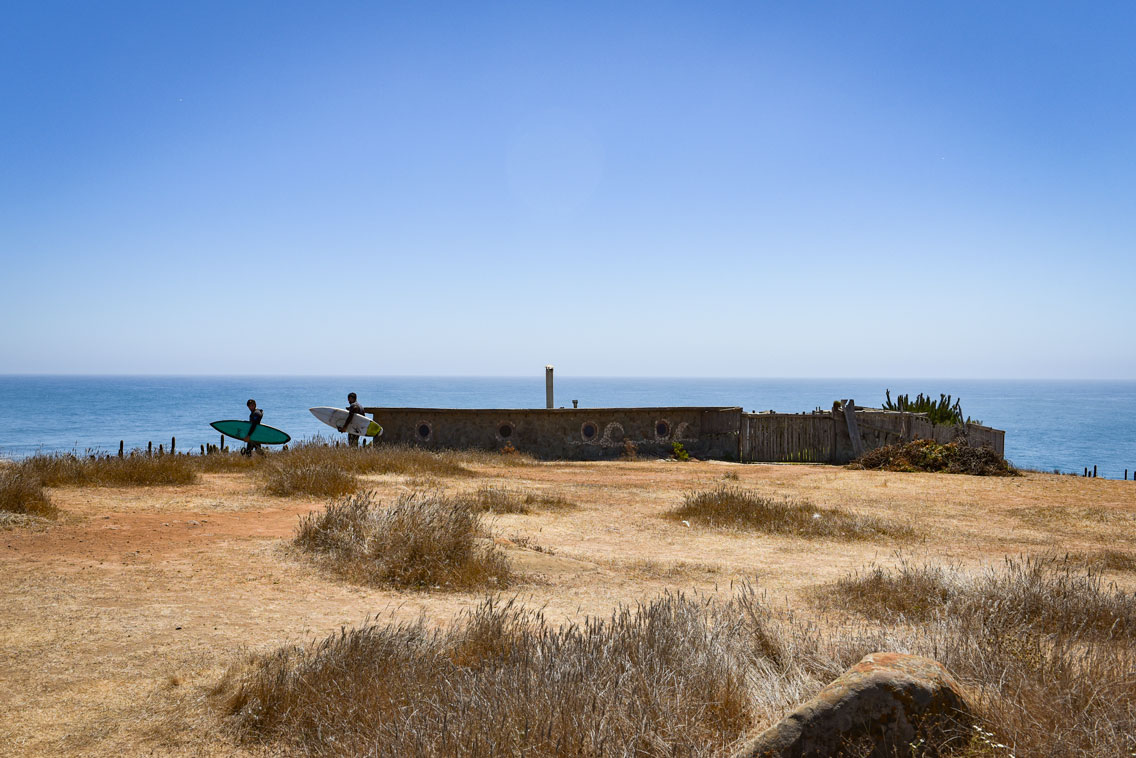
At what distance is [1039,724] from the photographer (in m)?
3.61

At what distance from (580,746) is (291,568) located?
561 cm

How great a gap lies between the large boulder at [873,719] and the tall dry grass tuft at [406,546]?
185 inches

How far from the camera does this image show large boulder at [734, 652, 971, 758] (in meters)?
3.35

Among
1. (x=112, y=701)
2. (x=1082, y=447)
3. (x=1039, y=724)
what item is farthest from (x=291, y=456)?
(x=1082, y=447)

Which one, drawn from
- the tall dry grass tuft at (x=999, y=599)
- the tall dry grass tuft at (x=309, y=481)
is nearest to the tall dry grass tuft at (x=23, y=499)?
the tall dry grass tuft at (x=309, y=481)

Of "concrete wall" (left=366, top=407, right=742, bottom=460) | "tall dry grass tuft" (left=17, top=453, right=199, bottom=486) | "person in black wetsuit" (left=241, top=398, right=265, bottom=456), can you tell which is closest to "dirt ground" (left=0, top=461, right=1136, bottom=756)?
"tall dry grass tuft" (left=17, top=453, right=199, bottom=486)

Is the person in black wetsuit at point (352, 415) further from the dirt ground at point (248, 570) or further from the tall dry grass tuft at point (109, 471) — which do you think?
the tall dry grass tuft at point (109, 471)

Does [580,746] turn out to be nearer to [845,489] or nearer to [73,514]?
[73,514]

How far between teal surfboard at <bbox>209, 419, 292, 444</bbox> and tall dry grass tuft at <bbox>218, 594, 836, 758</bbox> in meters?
17.4

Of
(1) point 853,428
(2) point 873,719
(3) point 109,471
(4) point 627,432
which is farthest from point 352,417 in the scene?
(2) point 873,719

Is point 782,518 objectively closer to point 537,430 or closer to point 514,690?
point 514,690

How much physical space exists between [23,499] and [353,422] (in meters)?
12.7

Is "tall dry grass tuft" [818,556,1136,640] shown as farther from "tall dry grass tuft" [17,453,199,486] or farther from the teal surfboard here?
the teal surfboard

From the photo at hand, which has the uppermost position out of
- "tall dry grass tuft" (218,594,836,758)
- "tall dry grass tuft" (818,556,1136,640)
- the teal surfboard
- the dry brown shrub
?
the teal surfboard
